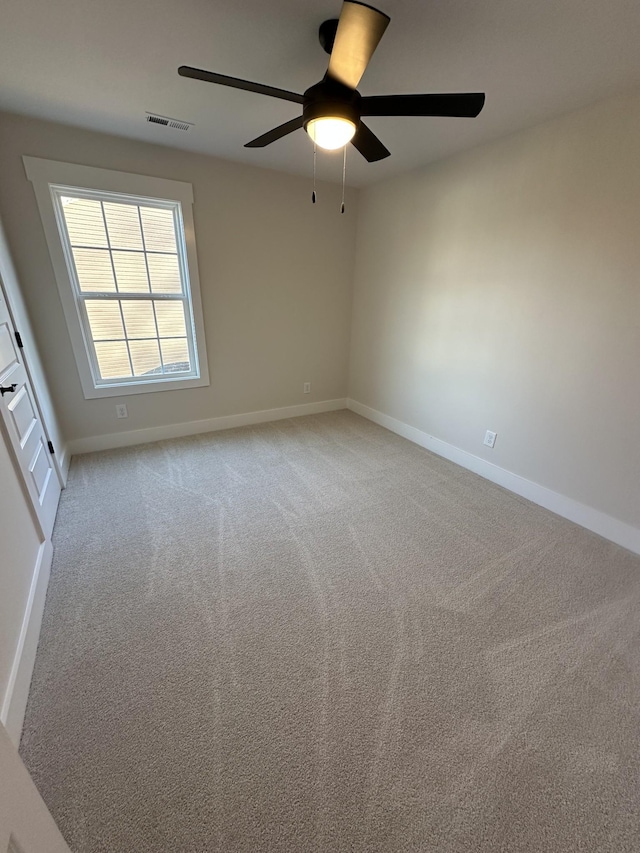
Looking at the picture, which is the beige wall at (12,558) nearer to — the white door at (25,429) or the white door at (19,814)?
the white door at (25,429)

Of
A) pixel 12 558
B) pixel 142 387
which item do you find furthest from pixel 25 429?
pixel 142 387

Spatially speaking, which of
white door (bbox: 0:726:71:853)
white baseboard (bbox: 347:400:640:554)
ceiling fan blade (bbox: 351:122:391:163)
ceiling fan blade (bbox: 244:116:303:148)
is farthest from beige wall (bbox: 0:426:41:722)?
white baseboard (bbox: 347:400:640:554)

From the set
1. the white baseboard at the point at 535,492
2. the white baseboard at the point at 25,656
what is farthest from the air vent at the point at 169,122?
the white baseboard at the point at 535,492

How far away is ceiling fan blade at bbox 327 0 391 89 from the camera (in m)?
1.05

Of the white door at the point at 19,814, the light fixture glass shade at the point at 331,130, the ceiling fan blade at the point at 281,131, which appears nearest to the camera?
the white door at the point at 19,814

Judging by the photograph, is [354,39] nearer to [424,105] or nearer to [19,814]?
[424,105]

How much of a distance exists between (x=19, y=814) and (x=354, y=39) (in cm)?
214

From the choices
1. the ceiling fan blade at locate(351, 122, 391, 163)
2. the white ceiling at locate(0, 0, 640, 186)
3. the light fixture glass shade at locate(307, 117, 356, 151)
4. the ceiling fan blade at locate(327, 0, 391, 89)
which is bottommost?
the light fixture glass shade at locate(307, 117, 356, 151)

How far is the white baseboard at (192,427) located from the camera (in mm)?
3092

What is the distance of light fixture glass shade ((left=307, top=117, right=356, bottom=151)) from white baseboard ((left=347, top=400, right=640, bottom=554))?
2.43 m

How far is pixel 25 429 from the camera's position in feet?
6.70

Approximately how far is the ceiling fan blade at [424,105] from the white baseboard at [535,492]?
228 cm

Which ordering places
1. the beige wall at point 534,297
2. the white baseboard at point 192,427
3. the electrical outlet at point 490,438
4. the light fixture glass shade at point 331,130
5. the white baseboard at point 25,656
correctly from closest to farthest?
the white baseboard at point 25,656, the light fixture glass shade at point 331,130, the beige wall at point 534,297, the electrical outlet at point 490,438, the white baseboard at point 192,427

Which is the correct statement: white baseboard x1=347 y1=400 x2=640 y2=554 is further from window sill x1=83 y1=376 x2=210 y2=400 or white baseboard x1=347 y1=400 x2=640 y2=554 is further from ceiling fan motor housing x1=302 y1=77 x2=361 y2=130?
ceiling fan motor housing x1=302 y1=77 x2=361 y2=130
